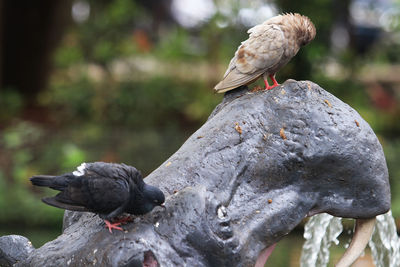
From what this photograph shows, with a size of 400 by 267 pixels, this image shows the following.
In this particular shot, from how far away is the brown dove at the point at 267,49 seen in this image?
3174 mm

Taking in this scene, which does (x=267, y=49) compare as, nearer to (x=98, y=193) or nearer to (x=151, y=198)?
(x=151, y=198)

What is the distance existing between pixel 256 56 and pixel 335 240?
119 centimetres

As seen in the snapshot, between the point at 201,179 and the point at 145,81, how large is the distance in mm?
7970

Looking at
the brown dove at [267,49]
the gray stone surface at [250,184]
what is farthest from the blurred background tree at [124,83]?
the gray stone surface at [250,184]

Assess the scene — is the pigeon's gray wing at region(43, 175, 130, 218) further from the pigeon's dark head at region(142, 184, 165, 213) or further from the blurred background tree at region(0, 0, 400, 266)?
the blurred background tree at region(0, 0, 400, 266)

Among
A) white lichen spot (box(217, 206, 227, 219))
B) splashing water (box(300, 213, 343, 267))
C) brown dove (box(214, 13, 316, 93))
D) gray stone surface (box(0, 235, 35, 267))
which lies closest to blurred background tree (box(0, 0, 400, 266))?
splashing water (box(300, 213, 343, 267))

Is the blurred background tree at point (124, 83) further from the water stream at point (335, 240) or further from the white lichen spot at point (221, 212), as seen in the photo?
the white lichen spot at point (221, 212)

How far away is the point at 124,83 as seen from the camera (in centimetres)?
1059

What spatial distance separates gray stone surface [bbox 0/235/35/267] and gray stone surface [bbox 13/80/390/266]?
0.07 metres

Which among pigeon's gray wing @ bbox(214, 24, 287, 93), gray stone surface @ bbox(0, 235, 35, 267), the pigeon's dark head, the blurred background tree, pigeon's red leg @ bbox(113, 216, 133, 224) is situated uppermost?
pigeon's gray wing @ bbox(214, 24, 287, 93)

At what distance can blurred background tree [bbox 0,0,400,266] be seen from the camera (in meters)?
9.33

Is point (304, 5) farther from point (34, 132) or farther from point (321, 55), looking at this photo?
point (34, 132)

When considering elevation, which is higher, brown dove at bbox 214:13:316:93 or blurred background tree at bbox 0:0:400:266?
brown dove at bbox 214:13:316:93

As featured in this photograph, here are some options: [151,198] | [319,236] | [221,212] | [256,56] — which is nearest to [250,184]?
[221,212]
